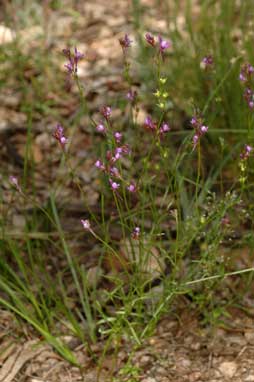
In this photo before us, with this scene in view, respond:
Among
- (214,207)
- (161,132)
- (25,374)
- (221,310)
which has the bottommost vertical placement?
(25,374)

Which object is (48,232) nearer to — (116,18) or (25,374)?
(25,374)

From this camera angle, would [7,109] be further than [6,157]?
Yes

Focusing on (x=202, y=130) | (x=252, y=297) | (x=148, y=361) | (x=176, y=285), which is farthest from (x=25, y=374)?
(x=202, y=130)

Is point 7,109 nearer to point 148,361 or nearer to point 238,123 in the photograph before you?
point 238,123

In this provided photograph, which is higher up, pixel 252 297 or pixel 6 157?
pixel 6 157

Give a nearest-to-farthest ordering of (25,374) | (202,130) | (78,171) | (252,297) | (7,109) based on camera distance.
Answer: (202,130) → (25,374) → (252,297) → (78,171) → (7,109)

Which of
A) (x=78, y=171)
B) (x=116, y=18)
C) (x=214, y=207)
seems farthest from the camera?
(x=116, y=18)
